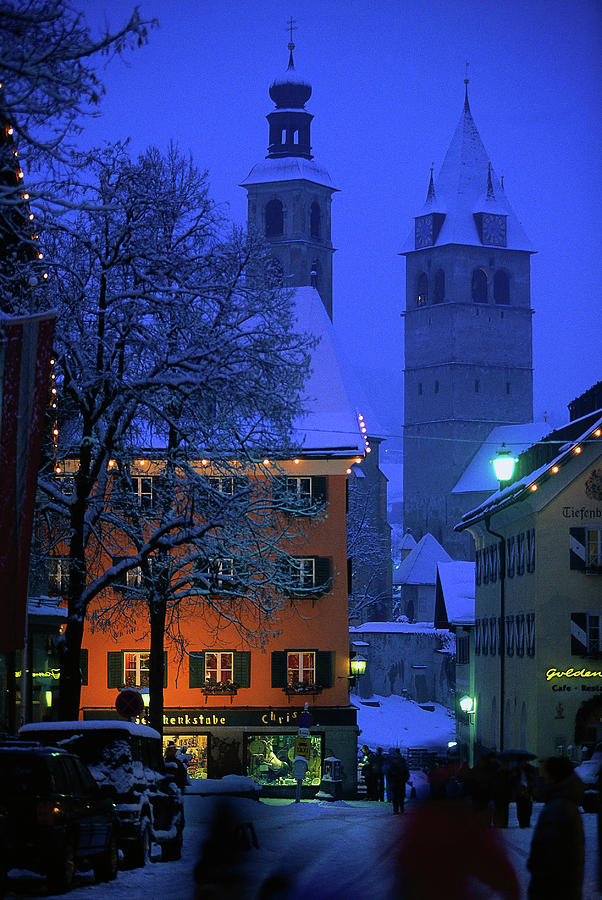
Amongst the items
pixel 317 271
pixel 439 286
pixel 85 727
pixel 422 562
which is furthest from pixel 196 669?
pixel 317 271

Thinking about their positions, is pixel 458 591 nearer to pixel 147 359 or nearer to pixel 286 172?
pixel 147 359

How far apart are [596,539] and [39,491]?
831 inches

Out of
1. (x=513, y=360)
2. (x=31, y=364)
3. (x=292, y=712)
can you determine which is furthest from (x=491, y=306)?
(x=31, y=364)

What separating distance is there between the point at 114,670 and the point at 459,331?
8568 cm

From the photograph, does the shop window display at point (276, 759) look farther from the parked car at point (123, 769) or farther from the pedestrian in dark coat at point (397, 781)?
the parked car at point (123, 769)

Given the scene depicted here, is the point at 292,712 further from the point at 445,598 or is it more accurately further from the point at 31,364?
the point at 31,364

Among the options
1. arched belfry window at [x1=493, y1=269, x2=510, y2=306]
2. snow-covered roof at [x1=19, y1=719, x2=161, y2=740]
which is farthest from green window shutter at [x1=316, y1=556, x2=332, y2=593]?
arched belfry window at [x1=493, y1=269, x2=510, y2=306]

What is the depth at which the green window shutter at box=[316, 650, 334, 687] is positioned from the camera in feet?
145

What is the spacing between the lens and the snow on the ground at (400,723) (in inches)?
2992

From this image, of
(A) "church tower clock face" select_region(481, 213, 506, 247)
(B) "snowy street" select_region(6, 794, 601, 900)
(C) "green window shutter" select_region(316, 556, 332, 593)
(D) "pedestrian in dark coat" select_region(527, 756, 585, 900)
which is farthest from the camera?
(A) "church tower clock face" select_region(481, 213, 506, 247)

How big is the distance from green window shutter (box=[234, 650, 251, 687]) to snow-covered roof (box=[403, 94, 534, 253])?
8784 cm

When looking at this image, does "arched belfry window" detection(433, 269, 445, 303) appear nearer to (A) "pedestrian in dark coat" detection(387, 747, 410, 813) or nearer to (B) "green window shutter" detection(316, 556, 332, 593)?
(B) "green window shutter" detection(316, 556, 332, 593)

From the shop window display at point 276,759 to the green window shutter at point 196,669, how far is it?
1988 millimetres

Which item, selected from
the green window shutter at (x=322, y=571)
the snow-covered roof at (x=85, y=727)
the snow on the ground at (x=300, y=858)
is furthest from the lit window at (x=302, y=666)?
the snow-covered roof at (x=85, y=727)
